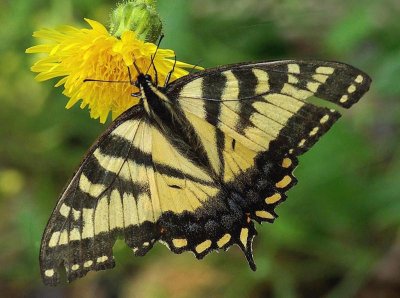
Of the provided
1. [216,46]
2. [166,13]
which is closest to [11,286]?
[216,46]

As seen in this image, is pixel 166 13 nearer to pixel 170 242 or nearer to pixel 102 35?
pixel 102 35

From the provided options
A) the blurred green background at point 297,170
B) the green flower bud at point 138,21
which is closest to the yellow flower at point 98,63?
the green flower bud at point 138,21

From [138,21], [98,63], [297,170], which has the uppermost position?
[138,21]

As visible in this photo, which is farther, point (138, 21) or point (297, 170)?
point (297, 170)

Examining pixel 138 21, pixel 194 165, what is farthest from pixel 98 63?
pixel 194 165

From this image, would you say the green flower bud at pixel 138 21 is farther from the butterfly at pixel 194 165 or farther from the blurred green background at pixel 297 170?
the blurred green background at pixel 297 170

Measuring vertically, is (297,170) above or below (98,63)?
below

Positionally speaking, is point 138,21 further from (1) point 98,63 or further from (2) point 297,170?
(2) point 297,170

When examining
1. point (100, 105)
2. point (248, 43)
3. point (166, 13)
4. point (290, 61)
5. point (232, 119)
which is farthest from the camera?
point (248, 43)
